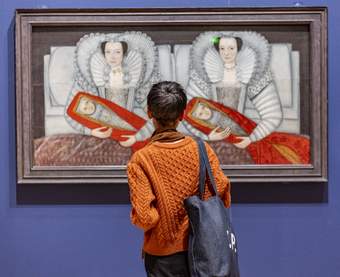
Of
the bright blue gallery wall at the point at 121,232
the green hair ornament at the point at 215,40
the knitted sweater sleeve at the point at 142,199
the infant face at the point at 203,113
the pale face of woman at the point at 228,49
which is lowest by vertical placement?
the bright blue gallery wall at the point at 121,232

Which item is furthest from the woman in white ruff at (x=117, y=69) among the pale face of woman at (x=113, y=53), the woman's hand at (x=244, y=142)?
the woman's hand at (x=244, y=142)

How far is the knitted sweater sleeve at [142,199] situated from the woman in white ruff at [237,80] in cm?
73

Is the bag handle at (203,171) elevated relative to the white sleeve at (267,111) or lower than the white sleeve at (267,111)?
lower

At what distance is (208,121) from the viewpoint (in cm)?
231

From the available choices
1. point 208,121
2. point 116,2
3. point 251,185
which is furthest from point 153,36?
point 251,185

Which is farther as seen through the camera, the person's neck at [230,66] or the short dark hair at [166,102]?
the person's neck at [230,66]

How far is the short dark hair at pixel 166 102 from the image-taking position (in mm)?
1618

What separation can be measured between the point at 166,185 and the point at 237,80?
2.71 feet

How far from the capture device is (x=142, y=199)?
1587mm

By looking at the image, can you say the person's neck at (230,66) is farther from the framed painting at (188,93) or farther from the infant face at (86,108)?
the infant face at (86,108)

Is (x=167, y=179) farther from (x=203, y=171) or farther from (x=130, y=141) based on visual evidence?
(x=130, y=141)
